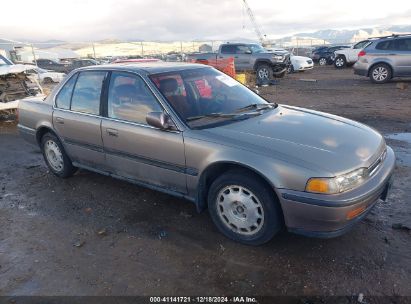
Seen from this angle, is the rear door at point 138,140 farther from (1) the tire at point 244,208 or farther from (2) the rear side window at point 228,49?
(2) the rear side window at point 228,49

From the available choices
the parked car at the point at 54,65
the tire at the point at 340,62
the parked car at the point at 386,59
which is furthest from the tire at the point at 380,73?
the parked car at the point at 54,65

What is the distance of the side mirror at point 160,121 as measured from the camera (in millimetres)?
3467

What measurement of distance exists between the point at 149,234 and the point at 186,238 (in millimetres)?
397

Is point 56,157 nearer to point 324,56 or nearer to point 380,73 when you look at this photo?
point 380,73

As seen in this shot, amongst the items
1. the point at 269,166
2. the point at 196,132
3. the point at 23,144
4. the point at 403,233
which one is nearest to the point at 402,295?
the point at 403,233

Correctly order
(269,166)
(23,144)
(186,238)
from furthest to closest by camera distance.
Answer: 1. (23,144)
2. (186,238)
3. (269,166)

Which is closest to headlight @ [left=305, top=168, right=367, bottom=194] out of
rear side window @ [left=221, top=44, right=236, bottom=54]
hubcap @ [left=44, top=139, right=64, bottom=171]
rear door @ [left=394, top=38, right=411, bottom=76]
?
hubcap @ [left=44, top=139, right=64, bottom=171]

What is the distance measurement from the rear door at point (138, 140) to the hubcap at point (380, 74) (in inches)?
494

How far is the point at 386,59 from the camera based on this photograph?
43.8 ft

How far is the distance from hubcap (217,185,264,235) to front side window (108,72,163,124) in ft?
3.64

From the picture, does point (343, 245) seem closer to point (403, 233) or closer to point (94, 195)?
point (403, 233)

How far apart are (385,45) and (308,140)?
12.4 meters

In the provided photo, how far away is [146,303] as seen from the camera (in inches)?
107

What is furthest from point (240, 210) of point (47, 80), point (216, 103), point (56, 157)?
point (47, 80)
